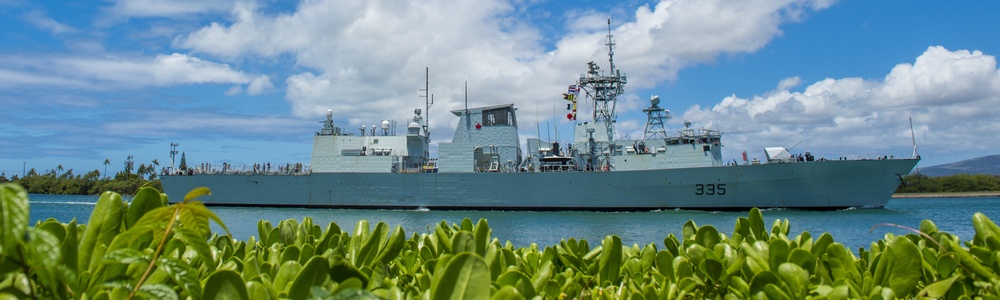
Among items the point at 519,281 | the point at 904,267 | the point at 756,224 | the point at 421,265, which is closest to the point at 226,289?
the point at 519,281

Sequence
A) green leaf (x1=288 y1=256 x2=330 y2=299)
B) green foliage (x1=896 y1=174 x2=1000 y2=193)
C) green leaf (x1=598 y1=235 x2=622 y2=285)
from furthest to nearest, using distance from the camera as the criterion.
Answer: green foliage (x1=896 y1=174 x2=1000 y2=193)
green leaf (x1=598 y1=235 x2=622 y2=285)
green leaf (x1=288 y1=256 x2=330 y2=299)

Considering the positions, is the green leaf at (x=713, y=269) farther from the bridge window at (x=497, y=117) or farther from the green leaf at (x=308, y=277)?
the bridge window at (x=497, y=117)

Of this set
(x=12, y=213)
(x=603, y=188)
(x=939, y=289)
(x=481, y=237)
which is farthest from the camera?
(x=603, y=188)

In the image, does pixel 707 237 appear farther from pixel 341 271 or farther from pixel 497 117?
pixel 497 117

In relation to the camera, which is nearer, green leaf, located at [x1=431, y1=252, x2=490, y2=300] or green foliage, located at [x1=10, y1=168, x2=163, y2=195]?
green leaf, located at [x1=431, y1=252, x2=490, y2=300]

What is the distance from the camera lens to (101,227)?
1.29m

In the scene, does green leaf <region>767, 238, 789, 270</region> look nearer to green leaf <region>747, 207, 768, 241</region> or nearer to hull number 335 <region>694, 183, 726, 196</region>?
green leaf <region>747, 207, 768, 241</region>

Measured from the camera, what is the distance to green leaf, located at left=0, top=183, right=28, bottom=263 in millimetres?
812

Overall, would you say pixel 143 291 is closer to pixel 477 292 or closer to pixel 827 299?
pixel 477 292

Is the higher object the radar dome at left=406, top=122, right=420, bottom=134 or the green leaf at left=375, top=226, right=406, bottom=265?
the radar dome at left=406, top=122, right=420, bottom=134

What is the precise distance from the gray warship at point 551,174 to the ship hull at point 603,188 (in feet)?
0.17

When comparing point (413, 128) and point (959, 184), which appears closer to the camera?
point (413, 128)

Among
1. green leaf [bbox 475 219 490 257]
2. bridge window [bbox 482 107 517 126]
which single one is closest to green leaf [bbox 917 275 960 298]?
green leaf [bbox 475 219 490 257]

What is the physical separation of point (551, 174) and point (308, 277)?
2828cm
